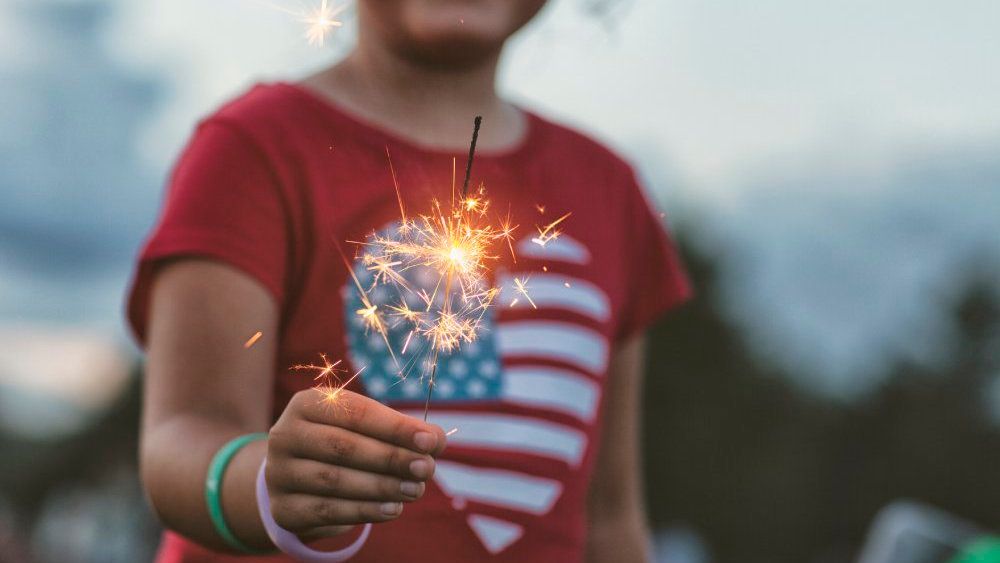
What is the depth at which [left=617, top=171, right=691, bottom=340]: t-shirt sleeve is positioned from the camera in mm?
2916

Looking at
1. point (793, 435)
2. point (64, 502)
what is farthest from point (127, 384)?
point (793, 435)

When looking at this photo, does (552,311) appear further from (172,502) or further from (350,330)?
(172,502)

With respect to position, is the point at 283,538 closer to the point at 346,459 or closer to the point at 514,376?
the point at 346,459

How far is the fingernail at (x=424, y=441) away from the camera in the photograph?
138cm

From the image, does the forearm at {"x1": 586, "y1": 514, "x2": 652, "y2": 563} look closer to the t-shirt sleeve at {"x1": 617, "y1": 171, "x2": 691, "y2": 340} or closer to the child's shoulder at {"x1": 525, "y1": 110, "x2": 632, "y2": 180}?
the t-shirt sleeve at {"x1": 617, "y1": 171, "x2": 691, "y2": 340}

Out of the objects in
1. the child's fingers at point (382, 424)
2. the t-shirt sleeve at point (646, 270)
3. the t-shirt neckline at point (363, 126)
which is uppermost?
the child's fingers at point (382, 424)

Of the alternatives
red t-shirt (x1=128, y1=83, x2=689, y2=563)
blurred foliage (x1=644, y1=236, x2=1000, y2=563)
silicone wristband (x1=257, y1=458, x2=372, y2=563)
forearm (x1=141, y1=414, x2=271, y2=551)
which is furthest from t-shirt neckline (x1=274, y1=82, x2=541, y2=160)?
blurred foliage (x1=644, y1=236, x2=1000, y2=563)

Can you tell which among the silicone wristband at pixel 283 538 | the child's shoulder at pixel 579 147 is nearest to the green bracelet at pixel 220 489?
the silicone wristband at pixel 283 538

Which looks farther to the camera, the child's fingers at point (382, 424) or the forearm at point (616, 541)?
the forearm at point (616, 541)

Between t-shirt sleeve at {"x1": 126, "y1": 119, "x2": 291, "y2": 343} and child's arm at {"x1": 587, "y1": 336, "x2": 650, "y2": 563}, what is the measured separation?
113 centimetres

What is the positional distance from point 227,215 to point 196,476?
19.9 inches

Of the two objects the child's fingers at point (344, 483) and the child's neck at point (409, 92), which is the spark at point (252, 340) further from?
the child's fingers at point (344, 483)

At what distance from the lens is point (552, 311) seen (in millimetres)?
2500

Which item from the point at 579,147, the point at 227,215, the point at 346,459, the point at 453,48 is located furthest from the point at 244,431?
the point at 579,147
